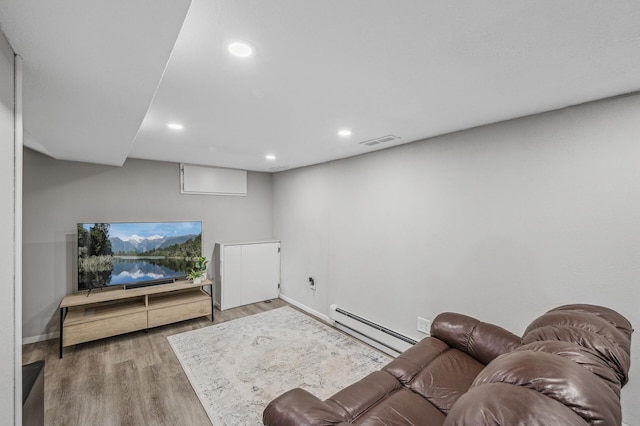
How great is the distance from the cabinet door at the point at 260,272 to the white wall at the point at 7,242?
3634 millimetres

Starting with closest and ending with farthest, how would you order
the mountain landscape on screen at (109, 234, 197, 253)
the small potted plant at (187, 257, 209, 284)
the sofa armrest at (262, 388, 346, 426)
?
the sofa armrest at (262, 388, 346, 426) < the mountain landscape on screen at (109, 234, 197, 253) < the small potted plant at (187, 257, 209, 284)

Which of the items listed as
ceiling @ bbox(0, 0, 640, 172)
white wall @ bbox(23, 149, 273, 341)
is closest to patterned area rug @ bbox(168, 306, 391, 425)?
white wall @ bbox(23, 149, 273, 341)

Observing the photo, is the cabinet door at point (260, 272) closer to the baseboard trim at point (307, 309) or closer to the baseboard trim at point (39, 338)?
the baseboard trim at point (307, 309)

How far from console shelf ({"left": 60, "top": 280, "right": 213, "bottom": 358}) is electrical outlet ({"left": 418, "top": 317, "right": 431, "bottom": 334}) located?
2.89 metres

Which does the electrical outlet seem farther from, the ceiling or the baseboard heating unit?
the ceiling

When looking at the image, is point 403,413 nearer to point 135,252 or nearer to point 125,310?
point 125,310

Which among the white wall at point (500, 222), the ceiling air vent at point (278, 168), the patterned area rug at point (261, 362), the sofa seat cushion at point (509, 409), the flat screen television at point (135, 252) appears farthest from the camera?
the ceiling air vent at point (278, 168)

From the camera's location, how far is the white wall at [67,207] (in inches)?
129

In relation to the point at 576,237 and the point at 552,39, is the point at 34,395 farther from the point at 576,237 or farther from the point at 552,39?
the point at 576,237

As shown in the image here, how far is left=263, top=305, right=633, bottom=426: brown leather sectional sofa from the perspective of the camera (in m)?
0.66

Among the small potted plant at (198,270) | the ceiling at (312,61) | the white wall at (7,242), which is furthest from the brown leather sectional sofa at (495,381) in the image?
the small potted plant at (198,270)

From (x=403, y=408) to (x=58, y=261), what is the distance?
4255 millimetres

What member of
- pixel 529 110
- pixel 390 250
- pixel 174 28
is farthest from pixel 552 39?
pixel 390 250

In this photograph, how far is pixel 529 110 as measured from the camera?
2.01m
